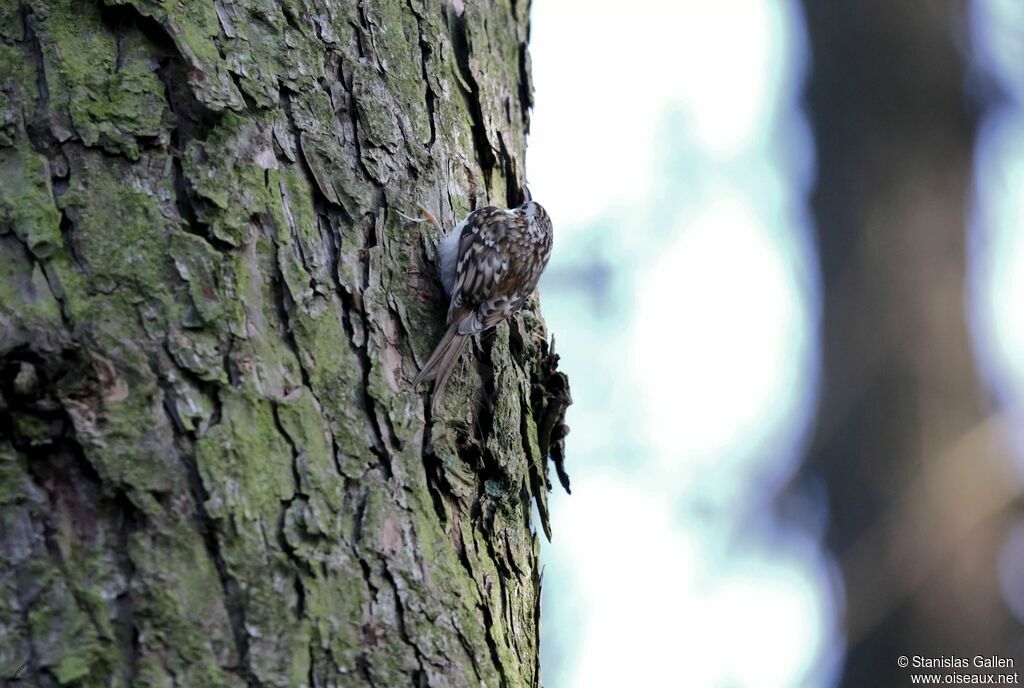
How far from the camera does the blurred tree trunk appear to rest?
153 inches

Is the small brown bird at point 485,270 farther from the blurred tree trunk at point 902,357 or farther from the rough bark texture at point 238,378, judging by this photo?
the blurred tree trunk at point 902,357

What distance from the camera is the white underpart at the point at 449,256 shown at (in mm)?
2146

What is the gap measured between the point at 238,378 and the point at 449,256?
0.71m

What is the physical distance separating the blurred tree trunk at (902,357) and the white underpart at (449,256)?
2425 mm

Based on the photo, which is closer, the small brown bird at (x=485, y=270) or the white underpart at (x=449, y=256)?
the small brown bird at (x=485, y=270)

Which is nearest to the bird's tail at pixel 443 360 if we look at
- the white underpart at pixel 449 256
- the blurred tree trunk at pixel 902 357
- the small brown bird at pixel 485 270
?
the small brown bird at pixel 485 270

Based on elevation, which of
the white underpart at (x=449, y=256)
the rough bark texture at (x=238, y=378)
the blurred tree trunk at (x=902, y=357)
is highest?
the blurred tree trunk at (x=902, y=357)

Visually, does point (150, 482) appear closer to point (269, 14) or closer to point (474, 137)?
point (269, 14)

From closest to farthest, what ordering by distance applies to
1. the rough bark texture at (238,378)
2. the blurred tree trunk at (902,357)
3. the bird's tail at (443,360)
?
1. the rough bark texture at (238,378)
2. the bird's tail at (443,360)
3. the blurred tree trunk at (902,357)

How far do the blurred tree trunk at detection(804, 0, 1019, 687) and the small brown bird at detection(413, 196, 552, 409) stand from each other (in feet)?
5.77

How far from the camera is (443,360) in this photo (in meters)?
1.94

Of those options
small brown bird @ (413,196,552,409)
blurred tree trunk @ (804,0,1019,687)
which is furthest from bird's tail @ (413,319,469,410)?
blurred tree trunk @ (804,0,1019,687)

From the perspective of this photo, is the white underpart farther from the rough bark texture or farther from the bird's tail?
the bird's tail

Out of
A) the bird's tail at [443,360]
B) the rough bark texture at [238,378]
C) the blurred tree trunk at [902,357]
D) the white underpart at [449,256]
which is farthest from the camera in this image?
the blurred tree trunk at [902,357]
